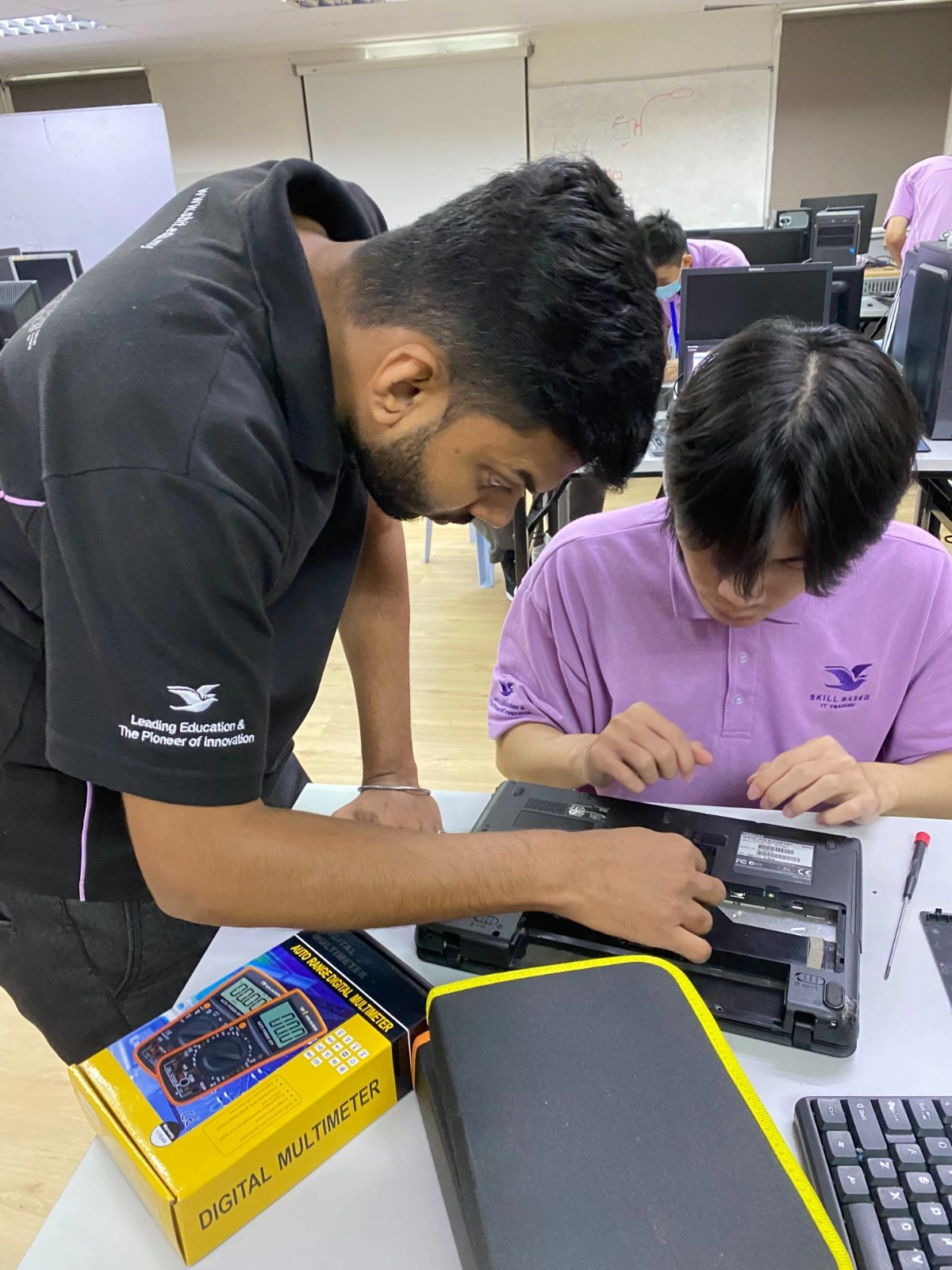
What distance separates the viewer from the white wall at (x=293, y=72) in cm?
625

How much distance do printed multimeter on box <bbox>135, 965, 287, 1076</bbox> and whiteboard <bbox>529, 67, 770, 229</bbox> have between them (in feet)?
22.0

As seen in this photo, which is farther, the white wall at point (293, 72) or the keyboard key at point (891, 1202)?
the white wall at point (293, 72)

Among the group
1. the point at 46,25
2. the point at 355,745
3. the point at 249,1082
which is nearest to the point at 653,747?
the point at 249,1082

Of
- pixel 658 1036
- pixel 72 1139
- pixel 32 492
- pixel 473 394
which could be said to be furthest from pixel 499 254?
pixel 72 1139

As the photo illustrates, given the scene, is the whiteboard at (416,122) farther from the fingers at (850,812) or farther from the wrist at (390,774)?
the fingers at (850,812)

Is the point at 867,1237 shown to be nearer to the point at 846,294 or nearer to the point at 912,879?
the point at 912,879

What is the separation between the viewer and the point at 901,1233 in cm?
50

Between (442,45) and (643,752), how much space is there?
7149 mm

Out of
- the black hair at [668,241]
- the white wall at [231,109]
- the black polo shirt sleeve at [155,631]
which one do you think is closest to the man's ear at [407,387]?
the black polo shirt sleeve at [155,631]

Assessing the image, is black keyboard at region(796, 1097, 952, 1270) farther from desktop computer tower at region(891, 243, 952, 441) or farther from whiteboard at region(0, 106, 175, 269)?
whiteboard at region(0, 106, 175, 269)

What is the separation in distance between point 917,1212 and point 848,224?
4547 millimetres

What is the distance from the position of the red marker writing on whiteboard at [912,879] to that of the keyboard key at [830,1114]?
171 millimetres

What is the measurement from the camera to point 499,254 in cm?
64

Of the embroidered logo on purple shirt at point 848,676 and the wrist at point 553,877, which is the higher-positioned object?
the wrist at point 553,877
